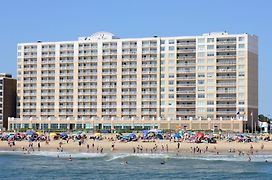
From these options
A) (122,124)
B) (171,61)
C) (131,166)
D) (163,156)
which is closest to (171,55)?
(171,61)

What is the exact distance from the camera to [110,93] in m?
162

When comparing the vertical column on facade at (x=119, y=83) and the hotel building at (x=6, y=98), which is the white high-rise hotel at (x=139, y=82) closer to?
the vertical column on facade at (x=119, y=83)

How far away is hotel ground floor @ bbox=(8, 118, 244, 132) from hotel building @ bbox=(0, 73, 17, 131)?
3.73 meters

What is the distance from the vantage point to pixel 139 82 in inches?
6255

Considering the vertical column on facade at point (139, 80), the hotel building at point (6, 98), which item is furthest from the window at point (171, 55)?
the hotel building at point (6, 98)

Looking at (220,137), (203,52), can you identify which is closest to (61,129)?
(203,52)

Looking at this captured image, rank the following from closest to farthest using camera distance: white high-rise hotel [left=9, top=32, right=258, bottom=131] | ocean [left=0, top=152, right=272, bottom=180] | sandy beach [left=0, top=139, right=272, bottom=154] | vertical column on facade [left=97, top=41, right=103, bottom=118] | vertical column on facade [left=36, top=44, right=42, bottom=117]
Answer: ocean [left=0, top=152, right=272, bottom=180]
sandy beach [left=0, top=139, right=272, bottom=154]
white high-rise hotel [left=9, top=32, right=258, bottom=131]
vertical column on facade [left=97, top=41, right=103, bottom=118]
vertical column on facade [left=36, top=44, right=42, bottom=117]

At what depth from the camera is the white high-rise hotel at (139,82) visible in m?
153

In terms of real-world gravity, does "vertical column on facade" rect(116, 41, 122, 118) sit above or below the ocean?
above

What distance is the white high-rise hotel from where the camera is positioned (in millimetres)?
152625

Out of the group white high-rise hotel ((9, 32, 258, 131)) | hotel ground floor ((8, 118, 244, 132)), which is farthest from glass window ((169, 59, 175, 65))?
hotel ground floor ((8, 118, 244, 132))

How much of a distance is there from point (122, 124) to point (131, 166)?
76.9m

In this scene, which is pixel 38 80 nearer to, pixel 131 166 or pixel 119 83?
pixel 119 83

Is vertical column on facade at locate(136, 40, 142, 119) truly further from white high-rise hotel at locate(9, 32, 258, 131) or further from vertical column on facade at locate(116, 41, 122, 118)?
vertical column on facade at locate(116, 41, 122, 118)
